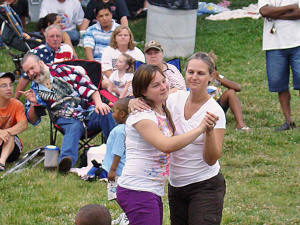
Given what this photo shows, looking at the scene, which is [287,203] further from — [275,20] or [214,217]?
[275,20]

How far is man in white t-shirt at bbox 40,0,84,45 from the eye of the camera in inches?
481

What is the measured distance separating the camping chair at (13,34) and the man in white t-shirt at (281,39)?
3893 millimetres

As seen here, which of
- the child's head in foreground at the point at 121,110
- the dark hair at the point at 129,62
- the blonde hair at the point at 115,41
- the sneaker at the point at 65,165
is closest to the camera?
the child's head in foreground at the point at 121,110

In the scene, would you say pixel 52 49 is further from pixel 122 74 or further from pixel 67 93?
pixel 67 93

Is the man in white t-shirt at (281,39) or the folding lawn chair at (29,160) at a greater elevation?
the man in white t-shirt at (281,39)

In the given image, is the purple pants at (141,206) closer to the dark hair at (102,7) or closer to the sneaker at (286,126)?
the sneaker at (286,126)

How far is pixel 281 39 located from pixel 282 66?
37 cm

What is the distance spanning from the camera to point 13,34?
34.3 ft

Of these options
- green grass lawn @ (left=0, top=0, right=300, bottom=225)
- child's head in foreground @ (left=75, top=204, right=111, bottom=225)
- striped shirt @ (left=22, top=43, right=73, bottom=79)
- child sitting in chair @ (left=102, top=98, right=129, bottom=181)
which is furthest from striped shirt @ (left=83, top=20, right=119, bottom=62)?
child's head in foreground @ (left=75, top=204, right=111, bottom=225)

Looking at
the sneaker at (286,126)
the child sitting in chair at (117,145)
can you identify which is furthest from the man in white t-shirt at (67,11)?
the child sitting in chair at (117,145)

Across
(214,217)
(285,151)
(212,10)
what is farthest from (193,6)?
(214,217)

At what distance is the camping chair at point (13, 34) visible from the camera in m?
10.2

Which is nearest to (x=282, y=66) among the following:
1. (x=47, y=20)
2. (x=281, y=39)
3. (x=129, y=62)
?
(x=281, y=39)

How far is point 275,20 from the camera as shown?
8.23 m
